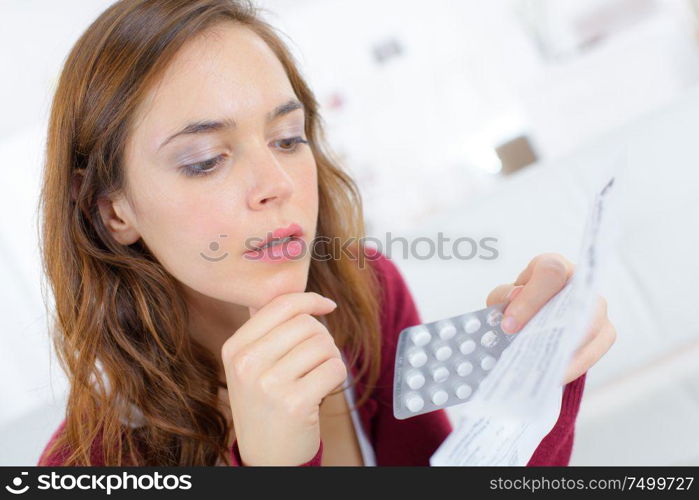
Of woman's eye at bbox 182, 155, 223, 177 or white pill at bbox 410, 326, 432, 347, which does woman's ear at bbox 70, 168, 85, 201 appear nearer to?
woman's eye at bbox 182, 155, 223, 177

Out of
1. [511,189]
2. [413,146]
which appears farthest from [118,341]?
[413,146]

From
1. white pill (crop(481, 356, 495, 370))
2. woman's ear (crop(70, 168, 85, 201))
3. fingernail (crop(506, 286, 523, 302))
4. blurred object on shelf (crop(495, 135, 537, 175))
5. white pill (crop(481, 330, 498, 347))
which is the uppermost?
blurred object on shelf (crop(495, 135, 537, 175))

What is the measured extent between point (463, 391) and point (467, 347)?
4 cm

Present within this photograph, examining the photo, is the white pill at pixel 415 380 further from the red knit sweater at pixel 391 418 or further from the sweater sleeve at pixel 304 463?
the red knit sweater at pixel 391 418

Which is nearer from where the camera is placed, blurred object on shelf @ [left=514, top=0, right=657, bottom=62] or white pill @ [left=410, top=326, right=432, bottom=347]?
white pill @ [left=410, top=326, right=432, bottom=347]

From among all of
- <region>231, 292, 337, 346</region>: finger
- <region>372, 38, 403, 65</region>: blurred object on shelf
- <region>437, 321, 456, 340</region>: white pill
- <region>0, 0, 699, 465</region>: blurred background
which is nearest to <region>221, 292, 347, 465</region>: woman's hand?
<region>231, 292, 337, 346</region>: finger

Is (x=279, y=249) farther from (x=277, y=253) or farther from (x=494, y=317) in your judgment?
(x=494, y=317)

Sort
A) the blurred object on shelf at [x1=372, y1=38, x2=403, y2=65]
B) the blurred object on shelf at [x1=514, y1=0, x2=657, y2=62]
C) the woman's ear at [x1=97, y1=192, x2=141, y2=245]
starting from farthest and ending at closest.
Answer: the blurred object on shelf at [x1=372, y1=38, x2=403, y2=65], the blurred object on shelf at [x1=514, y1=0, x2=657, y2=62], the woman's ear at [x1=97, y1=192, x2=141, y2=245]

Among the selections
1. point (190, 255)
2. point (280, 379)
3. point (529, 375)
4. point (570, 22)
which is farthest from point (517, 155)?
point (529, 375)

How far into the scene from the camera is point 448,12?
497 centimetres

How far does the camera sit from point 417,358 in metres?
0.59

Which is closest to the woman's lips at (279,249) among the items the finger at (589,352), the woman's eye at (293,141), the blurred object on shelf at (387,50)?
the woman's eye at (293,141)

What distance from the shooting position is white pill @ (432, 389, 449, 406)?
22.5 inches

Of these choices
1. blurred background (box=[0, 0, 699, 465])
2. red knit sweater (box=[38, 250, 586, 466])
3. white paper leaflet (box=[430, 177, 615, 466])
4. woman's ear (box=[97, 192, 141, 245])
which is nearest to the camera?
white paper leaflet (box=[430, 177, 615, 466])
